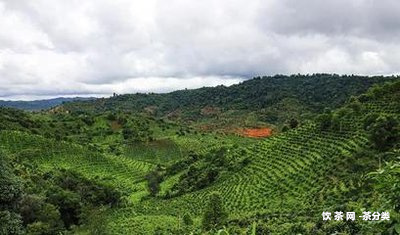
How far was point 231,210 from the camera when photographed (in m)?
55.2

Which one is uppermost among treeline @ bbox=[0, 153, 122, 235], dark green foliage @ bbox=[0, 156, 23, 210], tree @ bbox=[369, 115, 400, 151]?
tree @ bbox=[369, 115, 400, 151]

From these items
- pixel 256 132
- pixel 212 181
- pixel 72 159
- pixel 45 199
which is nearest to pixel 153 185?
pixel 212 181

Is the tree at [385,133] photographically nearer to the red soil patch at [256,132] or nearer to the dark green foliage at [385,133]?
the dark green foliage at [385,133]

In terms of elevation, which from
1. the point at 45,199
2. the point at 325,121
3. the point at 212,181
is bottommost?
the point at 212,181

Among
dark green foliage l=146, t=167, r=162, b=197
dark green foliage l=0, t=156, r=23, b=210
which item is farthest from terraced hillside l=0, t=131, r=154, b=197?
dark green foliage l=0, t=156, r=23, b=210

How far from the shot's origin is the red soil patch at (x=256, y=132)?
149 meters

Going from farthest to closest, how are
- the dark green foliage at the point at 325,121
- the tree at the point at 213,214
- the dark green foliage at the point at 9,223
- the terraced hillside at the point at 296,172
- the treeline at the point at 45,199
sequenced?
1. the dark green foliage at the point at 325,121
2. the terraced hillside at the point at 296,172
3. the tree at the point at 213,214
4. the treeline at the point at 45,199
5. the dark green foliage at the point at 9,223

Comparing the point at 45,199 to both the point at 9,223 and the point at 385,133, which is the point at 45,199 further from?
the point at 385,133

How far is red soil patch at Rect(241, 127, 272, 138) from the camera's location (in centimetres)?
14899

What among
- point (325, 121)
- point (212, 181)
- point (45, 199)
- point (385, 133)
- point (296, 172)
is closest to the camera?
point (385, 133)

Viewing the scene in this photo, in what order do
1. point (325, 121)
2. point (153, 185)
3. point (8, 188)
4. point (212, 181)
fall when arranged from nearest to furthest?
point (8, 188) → point (325, 121) → point (212, 181) → point (153, 185)

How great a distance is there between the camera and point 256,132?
15512cm

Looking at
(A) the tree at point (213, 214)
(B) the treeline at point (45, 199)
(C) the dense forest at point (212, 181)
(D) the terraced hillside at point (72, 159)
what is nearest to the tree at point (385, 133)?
(C) the dense forest at point (212, 181)

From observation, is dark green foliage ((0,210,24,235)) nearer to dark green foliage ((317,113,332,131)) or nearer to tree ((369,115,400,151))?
tree ((369,115,400,151))
